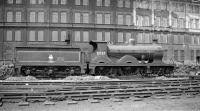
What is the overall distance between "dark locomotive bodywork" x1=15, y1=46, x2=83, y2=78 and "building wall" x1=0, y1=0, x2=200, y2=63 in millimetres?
15539

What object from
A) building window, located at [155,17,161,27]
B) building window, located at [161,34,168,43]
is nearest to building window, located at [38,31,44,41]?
building window, located at [155,17,161,27]

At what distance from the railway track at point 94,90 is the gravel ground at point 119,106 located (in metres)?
0.59

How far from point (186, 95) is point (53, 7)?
87.5 feet

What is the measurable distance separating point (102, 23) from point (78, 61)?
61.0 feet

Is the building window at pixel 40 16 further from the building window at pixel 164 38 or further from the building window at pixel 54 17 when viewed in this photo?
the building window at pixel 164 38

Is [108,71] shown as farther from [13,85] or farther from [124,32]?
[124,32]

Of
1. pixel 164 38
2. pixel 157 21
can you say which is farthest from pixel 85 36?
pixel 164 38

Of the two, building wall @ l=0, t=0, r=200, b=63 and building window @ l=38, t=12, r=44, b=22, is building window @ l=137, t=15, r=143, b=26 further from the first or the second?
building window @ l=38, t=12, r=44, b=22

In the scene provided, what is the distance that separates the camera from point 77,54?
61.8ft

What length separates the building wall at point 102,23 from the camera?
3441cm

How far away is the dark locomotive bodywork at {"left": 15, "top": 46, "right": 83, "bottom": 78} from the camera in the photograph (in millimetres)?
18219

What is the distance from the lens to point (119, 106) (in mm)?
10109

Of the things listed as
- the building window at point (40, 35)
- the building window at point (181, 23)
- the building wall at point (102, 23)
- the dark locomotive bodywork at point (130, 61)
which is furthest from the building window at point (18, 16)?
the building window at point (181, 23)

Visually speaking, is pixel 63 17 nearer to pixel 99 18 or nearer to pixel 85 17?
pixel 85 17
